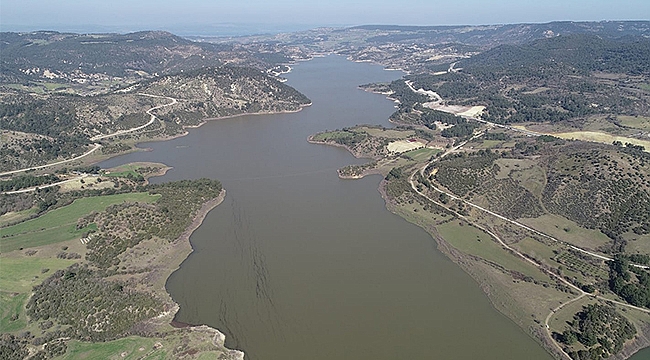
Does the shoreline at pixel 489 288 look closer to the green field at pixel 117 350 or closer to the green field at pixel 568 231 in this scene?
the green field at pixel 568 231

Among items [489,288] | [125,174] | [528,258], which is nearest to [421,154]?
[528,258]

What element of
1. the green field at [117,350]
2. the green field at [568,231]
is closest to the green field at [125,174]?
the green field at [117,350]

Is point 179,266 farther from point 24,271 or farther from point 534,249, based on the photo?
point 534,249

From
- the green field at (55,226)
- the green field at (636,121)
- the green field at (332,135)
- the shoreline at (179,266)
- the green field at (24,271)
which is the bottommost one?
the green field at (636,121)

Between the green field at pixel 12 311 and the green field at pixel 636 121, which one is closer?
the green field at pixel 12 311

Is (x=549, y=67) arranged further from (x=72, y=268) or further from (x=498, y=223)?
(x=72, y=268)

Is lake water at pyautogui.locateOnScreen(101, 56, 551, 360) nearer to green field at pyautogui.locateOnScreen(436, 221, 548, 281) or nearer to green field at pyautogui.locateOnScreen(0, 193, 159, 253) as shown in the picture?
green field at pyautogui.locateOnScreen(436, 221, 548, 281)

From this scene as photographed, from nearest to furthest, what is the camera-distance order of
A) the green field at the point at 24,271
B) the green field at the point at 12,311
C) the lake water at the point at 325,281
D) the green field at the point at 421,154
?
1. the lake water at the point at 325,281
2. the green field at the point at 12,311
3. the green field at the point at 24,271
4. the green field at the point at 421,154

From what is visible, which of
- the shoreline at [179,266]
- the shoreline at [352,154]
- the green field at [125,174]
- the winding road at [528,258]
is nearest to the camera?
the shoreline at [179,266]

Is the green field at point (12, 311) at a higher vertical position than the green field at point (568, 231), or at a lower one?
higher
